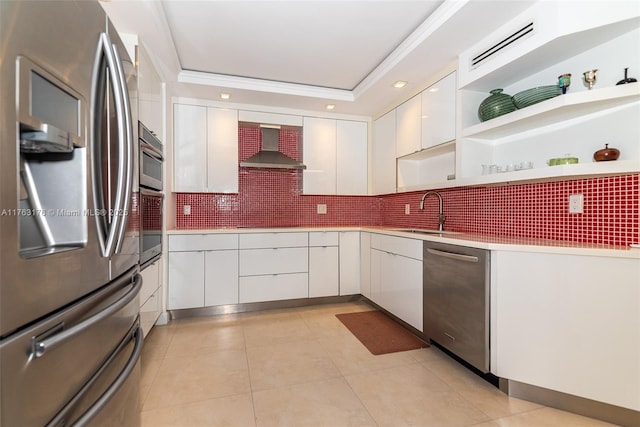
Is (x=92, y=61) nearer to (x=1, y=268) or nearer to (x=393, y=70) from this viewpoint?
(x=1, y=268)

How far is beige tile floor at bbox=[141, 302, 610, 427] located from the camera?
1491mm

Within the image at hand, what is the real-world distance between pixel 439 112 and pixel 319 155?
Result: 1529 mm

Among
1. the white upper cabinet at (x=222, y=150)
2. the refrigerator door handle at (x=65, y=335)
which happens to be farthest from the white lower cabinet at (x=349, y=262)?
the refrigerator door handle at (x=65, y=335)

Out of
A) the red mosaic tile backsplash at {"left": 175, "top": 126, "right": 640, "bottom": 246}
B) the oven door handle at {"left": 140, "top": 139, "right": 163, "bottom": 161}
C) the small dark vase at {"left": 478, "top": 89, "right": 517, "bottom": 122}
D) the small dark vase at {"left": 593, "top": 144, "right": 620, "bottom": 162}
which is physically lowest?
the red mosaic tile backsplash at {"left": 175, "top": 126, "right": 640, "bottom": 246}

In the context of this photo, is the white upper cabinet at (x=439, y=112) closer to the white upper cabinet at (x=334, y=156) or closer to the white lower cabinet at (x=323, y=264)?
the white upper cabinet at (x=334, y=156)

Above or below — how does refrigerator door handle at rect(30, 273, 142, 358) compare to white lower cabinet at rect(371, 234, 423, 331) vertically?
above

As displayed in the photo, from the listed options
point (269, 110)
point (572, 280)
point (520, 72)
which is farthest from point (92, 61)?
point (269, 110)

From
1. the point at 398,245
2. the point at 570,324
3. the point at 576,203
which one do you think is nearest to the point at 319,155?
the point at 398,245

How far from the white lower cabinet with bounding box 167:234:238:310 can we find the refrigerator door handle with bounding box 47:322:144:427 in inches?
66.9

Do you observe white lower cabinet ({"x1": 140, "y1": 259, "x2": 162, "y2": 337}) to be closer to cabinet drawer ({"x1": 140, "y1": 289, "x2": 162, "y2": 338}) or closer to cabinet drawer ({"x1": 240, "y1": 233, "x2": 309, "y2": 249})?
cabinet drawer ({"x1": 140, "y1": 289, "x2": 162, "y2": 338})

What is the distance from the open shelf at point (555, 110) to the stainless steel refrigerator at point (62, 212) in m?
2.19

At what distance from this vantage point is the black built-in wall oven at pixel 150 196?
78.9 inches

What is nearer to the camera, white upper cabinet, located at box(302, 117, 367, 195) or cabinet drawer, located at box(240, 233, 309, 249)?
cabinet drawer, located at box(240, 233, 309, 249)

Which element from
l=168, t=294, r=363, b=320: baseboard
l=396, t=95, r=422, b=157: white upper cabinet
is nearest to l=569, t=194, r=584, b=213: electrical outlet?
l=396, t=95, r=422, b=157: white upper cabinet
